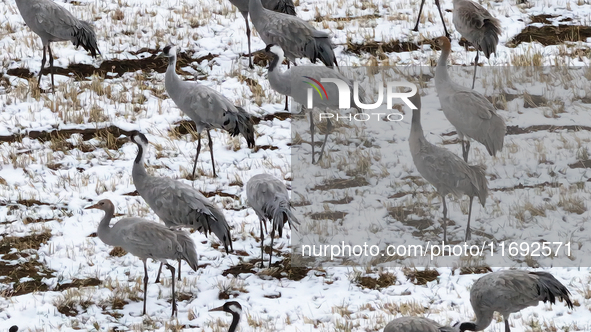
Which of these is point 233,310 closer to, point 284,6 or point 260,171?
point 260,171

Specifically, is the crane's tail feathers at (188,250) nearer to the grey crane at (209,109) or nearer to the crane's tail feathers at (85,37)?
the grey crane at (209,109)

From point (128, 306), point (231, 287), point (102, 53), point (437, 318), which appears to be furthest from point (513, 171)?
point (102, 53)

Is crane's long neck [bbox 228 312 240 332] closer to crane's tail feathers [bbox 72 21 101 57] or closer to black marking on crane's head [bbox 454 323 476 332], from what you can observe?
black marking on crane's head [bbox 454 323 476 332]

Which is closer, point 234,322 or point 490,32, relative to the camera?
point 234,322

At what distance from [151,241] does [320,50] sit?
14.1 feet

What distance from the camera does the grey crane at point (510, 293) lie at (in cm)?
593

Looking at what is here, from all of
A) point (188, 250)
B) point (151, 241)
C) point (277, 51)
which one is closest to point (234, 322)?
point (188, 250)

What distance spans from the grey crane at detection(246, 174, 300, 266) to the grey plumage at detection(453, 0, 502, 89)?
378 centimetres

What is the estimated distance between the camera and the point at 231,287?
7.17 metres

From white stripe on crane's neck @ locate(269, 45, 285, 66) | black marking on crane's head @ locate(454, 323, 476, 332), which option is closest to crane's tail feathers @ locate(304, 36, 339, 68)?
white stripe on crane's neck @ locate(269, 45, 285, 66)

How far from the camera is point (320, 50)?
1020 cm

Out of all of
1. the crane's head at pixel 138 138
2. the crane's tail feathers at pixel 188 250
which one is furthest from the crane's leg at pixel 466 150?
the crane's head at pixel 138 138

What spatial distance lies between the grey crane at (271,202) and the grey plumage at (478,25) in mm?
3783

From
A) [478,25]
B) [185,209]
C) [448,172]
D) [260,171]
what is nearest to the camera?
[185,209]
